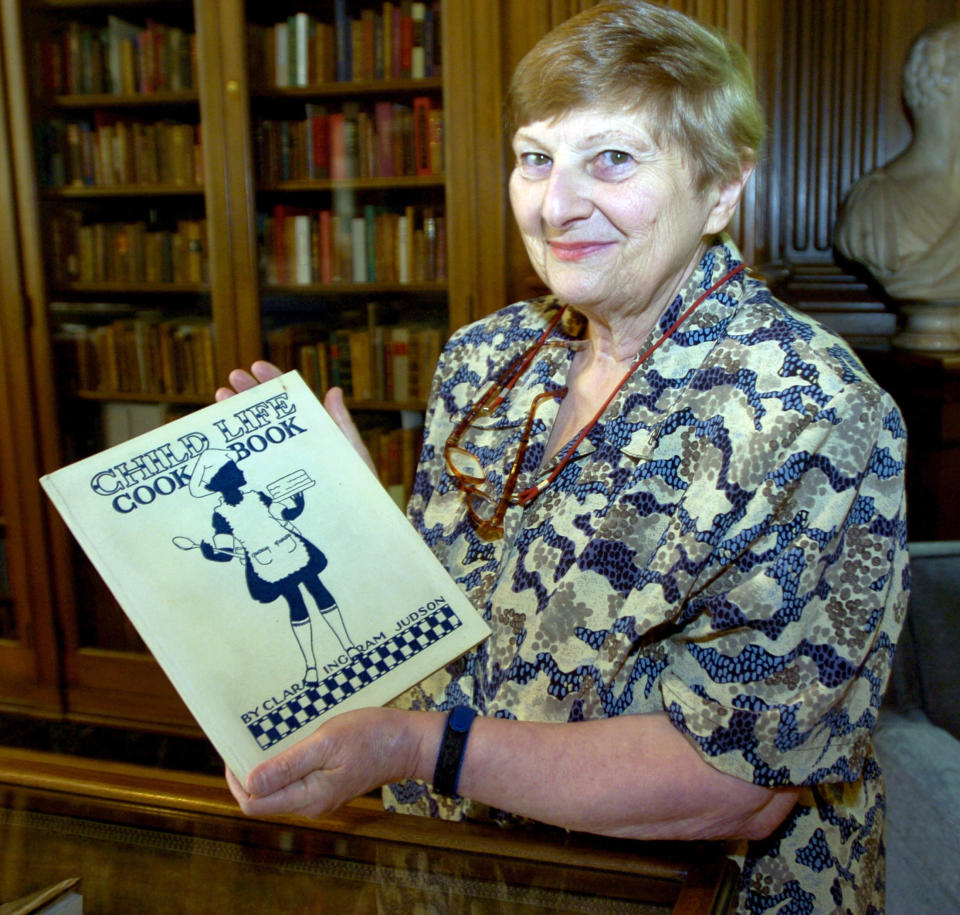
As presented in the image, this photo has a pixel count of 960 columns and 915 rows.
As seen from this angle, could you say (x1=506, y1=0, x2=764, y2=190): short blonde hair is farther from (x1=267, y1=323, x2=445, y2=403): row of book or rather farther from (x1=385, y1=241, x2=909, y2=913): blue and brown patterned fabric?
(x1=267, y1=323, x2=445, y2=403): row of book

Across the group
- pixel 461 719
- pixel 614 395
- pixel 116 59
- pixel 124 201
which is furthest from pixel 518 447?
pixel 116 59

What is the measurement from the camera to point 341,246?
2.60 m

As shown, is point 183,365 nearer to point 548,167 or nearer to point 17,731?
point 17,731

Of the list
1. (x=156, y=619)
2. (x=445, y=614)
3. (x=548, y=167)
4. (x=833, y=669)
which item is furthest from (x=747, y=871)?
(x=548, y=167)

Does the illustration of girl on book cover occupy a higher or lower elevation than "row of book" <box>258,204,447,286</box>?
lower

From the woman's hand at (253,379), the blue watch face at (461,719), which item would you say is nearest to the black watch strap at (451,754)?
the blue watch face at (461,719)

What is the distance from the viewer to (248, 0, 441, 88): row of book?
2385mm

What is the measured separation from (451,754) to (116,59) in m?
2.49

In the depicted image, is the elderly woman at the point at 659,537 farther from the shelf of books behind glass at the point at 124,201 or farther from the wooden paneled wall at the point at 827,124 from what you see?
the shelf of books behind glass at the point at 124,201

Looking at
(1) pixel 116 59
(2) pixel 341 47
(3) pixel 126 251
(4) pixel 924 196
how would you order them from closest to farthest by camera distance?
(4) pixel 924 196
(2) pixel 341 47
(1) pixel 116 59
(3) pixel 126 251

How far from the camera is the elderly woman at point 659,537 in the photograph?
31.5 inches

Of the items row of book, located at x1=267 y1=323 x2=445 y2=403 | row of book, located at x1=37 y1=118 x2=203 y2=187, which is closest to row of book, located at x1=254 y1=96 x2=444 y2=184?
row of book, located at x1=37 y1=118 x2=203 y2=187

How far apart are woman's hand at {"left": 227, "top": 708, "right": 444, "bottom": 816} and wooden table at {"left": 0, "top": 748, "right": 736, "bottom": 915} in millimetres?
39

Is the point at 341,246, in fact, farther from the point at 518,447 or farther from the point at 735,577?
the point at 735,577
